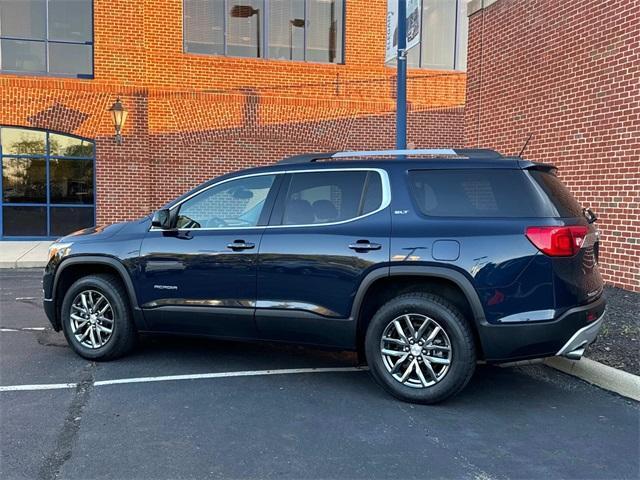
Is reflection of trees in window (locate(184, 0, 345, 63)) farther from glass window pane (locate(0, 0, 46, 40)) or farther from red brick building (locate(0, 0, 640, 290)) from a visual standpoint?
glass window pane (locate(0, 0, 46, 40))

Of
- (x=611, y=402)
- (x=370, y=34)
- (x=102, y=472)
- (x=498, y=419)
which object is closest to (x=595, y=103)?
(x=611, y=402)

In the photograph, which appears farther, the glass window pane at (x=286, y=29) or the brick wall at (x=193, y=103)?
the glass window pane at (x=286, y=29)

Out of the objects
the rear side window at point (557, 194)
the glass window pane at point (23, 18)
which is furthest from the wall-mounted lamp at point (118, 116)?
the rear side window at point (557, 194)

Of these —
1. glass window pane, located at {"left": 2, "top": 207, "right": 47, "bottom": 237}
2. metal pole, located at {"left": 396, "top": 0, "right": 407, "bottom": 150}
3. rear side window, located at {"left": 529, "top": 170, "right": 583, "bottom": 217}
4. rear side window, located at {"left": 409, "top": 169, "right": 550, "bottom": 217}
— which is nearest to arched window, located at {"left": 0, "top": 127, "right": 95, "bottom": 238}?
glass window pane, located at {"left": 2, "top": 207, "right": 47, "bottom": 237}

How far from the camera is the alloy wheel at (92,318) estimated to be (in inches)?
197

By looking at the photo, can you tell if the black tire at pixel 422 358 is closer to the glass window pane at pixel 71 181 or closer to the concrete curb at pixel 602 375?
the concrete curb at pixel 602 375

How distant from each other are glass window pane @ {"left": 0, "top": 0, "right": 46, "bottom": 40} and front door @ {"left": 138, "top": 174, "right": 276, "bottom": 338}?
1229cm

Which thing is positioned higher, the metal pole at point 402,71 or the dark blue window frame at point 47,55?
the dark blue window frame at point 47,55

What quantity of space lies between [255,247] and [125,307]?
4.60 ft

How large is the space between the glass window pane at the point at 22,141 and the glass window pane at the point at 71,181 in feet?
1.65

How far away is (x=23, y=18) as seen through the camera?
14.4 m

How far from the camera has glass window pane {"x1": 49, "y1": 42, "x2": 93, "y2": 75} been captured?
14.3m

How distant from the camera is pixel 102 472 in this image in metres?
3.07

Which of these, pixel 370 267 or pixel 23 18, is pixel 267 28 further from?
pixel 370 267
